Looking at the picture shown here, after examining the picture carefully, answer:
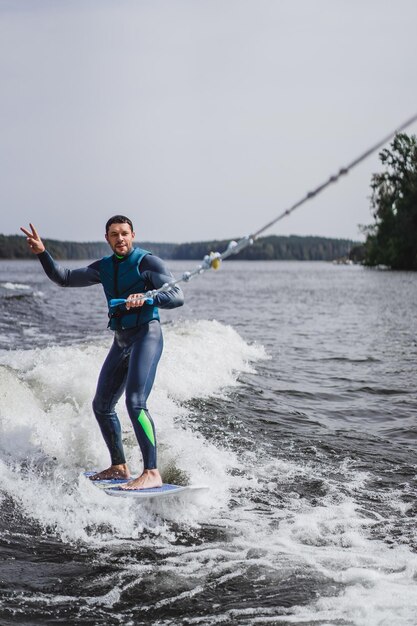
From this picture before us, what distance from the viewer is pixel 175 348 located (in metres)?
14.9

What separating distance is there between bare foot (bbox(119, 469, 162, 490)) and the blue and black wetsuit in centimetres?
8

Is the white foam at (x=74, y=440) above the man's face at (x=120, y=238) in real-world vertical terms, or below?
below

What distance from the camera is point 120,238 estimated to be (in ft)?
20.0

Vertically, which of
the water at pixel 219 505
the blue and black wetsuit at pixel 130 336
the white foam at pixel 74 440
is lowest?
the water at pixel 219 505

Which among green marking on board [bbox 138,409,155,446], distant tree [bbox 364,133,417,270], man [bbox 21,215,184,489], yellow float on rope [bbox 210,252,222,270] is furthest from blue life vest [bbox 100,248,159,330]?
distant tree [bbox 364,133,417,270]

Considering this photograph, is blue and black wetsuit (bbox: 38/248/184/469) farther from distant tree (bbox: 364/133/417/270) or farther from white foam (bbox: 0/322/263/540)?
distant tree (bbox: 364/133/417/270)

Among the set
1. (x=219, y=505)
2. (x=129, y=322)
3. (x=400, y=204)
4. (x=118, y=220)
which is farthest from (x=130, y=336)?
(x=400, y=204)

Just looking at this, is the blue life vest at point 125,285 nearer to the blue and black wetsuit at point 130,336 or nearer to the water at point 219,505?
the blue and black wetsuit at point 130,336

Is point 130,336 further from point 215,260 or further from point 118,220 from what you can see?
point 215,260

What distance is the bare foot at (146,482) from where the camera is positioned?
6129 millimetres

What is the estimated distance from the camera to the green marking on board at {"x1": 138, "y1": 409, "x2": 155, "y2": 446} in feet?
20.3

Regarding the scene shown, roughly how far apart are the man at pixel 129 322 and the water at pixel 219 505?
608mm

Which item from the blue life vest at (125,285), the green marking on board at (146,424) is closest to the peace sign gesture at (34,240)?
the blue life vest at (125,285)

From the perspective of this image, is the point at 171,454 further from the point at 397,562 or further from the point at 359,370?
the point at 359,370
